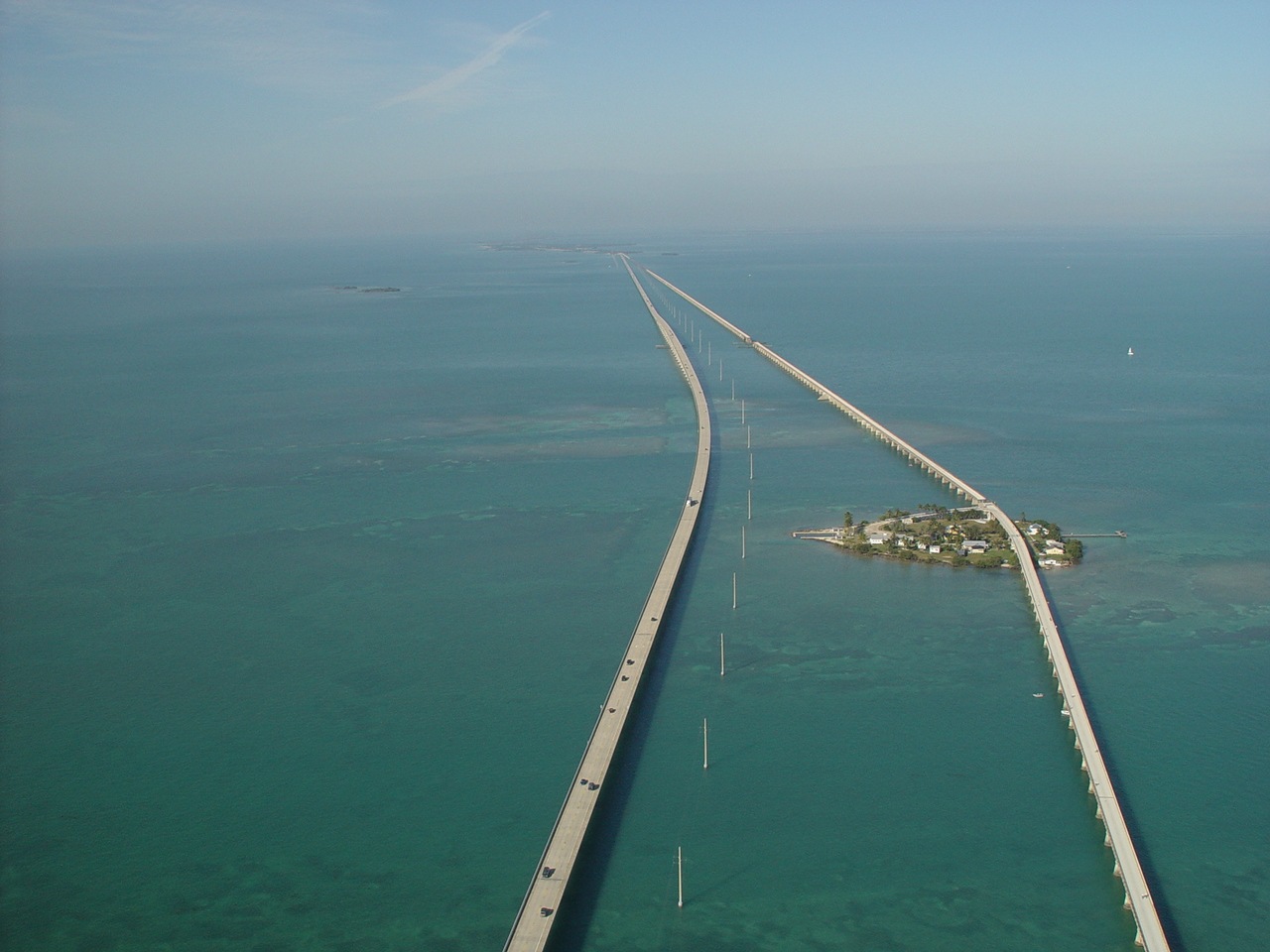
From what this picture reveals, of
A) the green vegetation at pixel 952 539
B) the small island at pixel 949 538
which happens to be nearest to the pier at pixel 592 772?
the small island at pixel 949 538

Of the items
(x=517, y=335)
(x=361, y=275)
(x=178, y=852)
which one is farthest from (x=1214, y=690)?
(x=361, y=275)

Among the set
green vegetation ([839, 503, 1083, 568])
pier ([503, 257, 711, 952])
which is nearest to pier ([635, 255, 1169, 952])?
green vegetation ([839, 503, 1083, 568])

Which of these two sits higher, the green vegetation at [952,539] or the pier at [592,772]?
the green vegetation at [952,539]

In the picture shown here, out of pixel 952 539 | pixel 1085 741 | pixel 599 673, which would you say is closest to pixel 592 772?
pixel 599 673

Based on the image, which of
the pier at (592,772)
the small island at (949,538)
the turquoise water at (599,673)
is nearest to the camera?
the pier at (592,772)

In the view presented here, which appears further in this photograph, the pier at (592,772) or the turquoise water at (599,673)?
the turquoise water at (599,673)

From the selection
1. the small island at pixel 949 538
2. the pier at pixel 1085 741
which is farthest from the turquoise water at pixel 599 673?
the small island at pixel 949 538

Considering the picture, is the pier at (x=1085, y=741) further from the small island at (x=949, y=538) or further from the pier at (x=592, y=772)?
the pier at (x=592, y=772)

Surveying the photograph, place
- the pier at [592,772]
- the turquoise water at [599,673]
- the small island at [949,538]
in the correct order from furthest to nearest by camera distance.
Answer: the small island at [949,538], the turquoise water at [599,673], the pier at [592,772]
